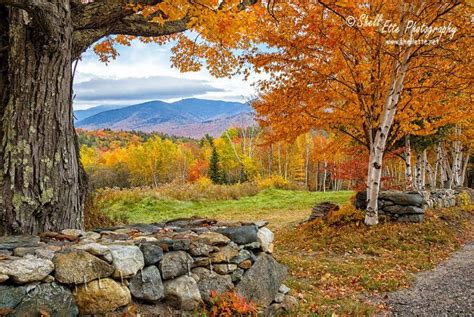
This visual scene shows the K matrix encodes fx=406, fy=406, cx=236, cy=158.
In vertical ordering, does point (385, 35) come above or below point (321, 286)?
above

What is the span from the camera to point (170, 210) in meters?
19.4

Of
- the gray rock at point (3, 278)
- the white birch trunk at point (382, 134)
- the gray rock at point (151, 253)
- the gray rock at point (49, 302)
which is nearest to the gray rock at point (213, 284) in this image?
the gray rock at point (151, 253)

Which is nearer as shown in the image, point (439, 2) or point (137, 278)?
point (137, 278)

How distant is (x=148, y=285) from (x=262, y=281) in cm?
159

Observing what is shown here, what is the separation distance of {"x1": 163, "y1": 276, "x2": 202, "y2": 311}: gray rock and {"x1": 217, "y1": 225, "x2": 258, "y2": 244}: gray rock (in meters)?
0.77

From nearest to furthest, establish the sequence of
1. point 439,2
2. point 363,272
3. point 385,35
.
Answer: point 363,272, point 439,2, point 385,35

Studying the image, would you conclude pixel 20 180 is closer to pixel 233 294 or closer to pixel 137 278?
pixel 137 278

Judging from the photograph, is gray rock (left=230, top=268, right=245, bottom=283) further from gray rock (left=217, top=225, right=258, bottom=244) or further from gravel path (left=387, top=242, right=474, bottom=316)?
gravel path (left=387, top=242, right=474, bottom=316)

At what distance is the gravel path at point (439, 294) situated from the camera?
544 centimetres

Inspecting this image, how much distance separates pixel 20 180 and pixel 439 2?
29.9ft

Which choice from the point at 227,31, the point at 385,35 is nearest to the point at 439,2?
the point at 385,35

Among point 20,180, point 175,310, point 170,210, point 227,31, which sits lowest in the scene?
point 170,210

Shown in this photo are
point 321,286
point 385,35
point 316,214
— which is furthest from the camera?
point 316,214

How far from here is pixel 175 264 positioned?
3.93 meters
